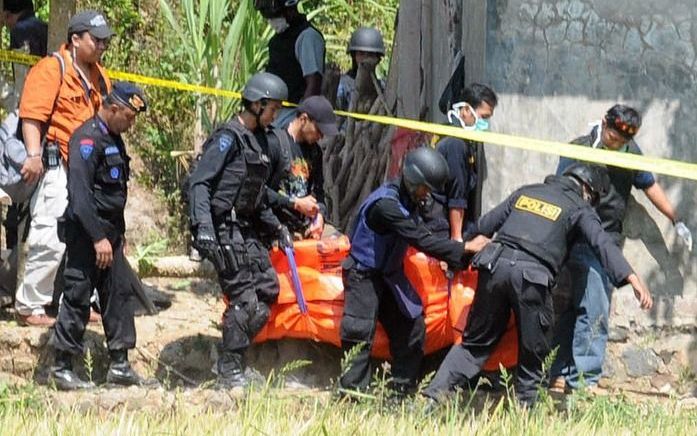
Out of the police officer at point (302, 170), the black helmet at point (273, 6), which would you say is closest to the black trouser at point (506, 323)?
the police officer at point (302, 170)

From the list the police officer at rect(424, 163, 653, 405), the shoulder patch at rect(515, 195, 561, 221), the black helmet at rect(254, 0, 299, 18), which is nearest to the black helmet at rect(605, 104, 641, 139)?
the police officer at rect(424, 163, 653, 405)

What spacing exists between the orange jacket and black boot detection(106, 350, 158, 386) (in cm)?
114

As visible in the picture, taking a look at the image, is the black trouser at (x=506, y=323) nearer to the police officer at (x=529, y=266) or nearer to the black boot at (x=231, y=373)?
the police officer at (x=529, y=266)

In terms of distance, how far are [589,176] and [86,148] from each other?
104 inches

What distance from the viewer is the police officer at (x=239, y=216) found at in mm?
8812

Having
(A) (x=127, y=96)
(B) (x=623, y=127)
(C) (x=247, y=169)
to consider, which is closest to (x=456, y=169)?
(B) (x=623, y=127)

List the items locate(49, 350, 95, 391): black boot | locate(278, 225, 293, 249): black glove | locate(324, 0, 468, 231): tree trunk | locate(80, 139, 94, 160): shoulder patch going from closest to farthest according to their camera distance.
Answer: locate(80, 139, 94, 160): shoulder patch, locate(49, 350, 95, 391): black boot, locate(278, 225, 293, 249): black glove, locate(324, 0, 468, 231): tree trunk

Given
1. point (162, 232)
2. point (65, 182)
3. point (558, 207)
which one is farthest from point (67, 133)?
point (162, 232)

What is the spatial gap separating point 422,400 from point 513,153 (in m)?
1.72

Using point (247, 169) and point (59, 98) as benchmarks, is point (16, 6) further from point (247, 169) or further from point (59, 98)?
point (247, 169)

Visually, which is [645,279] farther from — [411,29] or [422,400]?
[411,29]

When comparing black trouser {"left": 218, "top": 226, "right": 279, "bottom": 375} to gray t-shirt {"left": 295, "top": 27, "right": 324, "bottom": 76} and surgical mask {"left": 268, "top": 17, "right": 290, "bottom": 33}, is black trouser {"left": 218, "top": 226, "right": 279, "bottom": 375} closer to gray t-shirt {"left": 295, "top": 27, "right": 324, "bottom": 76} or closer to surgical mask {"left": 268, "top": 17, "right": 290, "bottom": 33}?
gray t-shirt {"left": 295, "top": 27, "right": 324, "bottom": 76}

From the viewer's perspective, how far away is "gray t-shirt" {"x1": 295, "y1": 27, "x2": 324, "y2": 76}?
11.2 meters

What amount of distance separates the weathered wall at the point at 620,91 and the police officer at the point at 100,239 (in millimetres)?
2183
